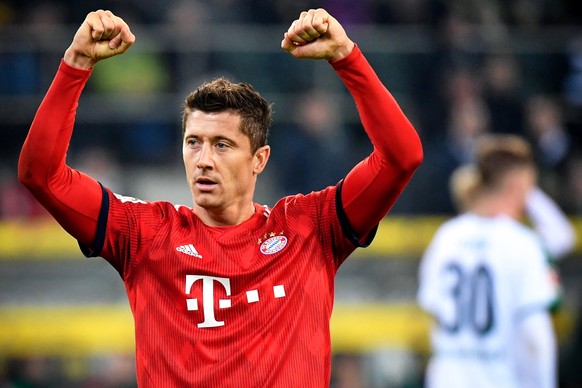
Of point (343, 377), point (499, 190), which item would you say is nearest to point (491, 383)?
point (499, 190)

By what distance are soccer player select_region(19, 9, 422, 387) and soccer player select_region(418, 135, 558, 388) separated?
9.20ft

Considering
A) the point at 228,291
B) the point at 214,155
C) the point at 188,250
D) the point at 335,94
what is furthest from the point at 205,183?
the point at 335,94

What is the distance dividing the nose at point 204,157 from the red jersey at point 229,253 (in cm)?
27

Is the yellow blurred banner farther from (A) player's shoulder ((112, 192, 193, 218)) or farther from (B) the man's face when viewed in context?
(B) the man's face

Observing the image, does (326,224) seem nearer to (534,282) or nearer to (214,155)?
(214,155)

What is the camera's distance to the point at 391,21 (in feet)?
41.1

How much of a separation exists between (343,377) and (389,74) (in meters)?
3.36

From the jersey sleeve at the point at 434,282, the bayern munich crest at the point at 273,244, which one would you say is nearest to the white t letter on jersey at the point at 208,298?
the bayern munich crest at the point at 273,244

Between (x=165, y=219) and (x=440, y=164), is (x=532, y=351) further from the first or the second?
(x=440, y=164)

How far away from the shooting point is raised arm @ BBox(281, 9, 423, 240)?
3803mm

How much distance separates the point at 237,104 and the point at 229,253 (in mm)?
535

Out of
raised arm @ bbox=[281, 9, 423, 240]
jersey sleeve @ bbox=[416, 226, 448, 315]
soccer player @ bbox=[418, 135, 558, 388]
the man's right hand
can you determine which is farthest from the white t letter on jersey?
jersey sleeve @ bbox=[416, 226, 448, 315]

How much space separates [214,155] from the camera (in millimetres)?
4031

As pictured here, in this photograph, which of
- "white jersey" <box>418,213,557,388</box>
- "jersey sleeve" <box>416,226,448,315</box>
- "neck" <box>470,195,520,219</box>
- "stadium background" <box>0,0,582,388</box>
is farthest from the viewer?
"stadium background" <box>0,0,582,388</box>
